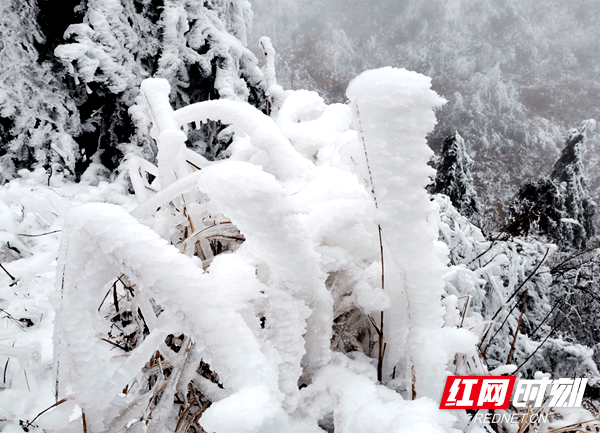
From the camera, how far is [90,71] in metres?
2.34

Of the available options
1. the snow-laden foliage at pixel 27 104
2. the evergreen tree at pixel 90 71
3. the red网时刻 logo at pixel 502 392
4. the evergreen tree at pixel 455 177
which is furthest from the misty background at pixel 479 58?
the red网时刻 logo at pixel 502 392

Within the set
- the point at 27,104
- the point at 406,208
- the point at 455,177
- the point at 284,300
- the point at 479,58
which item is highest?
the point at 479,58

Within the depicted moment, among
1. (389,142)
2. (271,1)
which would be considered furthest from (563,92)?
(389,142)

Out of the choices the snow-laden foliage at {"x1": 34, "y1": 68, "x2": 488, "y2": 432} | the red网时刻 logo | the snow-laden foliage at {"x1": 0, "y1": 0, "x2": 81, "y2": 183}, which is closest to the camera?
the snow-laden foliage at {"x1": 34, "y1": 68, "x2": 488, "y2": 432}

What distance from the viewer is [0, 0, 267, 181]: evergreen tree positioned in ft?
7.64

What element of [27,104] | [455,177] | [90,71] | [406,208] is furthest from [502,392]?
[455,177]

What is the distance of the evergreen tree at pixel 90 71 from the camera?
7.64ft

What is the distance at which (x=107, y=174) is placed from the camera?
257 cm

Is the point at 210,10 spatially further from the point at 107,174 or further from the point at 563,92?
the point at 563,92

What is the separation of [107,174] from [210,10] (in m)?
1.66

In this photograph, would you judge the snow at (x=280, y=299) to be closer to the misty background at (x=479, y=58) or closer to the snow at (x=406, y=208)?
the snow at (x=406, y=208)

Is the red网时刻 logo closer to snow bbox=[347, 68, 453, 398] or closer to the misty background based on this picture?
snow bbox=[347, 68, 453, 398]

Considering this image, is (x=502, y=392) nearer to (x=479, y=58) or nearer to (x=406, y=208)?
(x=406, y=208)

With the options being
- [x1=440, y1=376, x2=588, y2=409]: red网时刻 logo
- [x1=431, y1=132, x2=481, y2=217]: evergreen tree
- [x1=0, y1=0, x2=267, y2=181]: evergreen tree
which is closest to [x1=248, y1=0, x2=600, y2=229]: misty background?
[x1=431, y1=132, x2=481, y2=217]: evergreen tree
